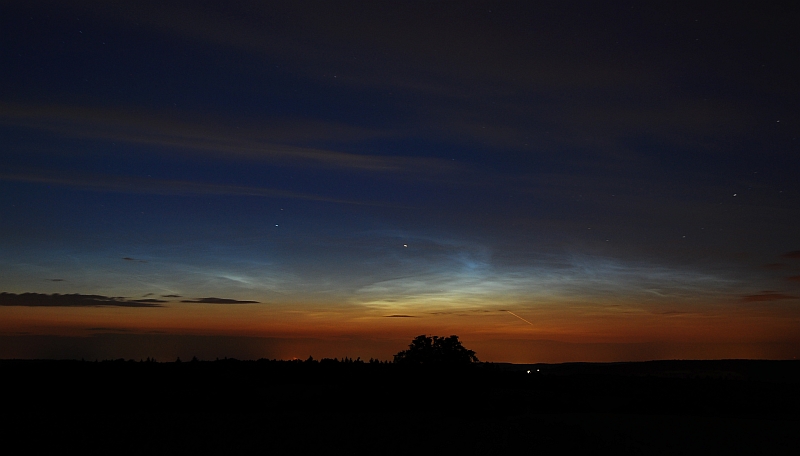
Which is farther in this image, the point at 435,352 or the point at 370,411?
the point at 435,352

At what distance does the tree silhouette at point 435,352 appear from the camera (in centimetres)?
3906

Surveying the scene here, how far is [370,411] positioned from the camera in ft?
92.2

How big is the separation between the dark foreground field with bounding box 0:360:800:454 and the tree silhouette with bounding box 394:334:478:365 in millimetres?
1934

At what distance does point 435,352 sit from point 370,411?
→ 494 inches

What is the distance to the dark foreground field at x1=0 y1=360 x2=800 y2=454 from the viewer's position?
20.0m

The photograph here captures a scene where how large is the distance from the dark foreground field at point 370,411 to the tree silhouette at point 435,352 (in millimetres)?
1934

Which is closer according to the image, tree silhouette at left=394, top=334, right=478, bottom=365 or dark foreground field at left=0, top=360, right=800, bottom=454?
dark foreground field at left=0, top=360, right=800, bottom=454

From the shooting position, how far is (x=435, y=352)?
40.2 meters

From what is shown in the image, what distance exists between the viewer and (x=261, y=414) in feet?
83.5

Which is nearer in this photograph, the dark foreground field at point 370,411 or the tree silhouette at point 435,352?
the dark foreground field at point 370,411

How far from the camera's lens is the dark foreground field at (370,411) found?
20.0 meters

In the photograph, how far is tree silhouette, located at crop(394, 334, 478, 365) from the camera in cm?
3906

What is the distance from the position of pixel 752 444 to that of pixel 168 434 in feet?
64.7

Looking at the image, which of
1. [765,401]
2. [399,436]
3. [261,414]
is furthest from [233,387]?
[765,401]
